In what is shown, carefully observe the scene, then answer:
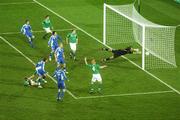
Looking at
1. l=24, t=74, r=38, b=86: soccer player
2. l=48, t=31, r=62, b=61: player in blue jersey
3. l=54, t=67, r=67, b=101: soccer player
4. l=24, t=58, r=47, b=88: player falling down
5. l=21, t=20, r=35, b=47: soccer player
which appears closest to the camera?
l=54, t=67, r=67, b=101: soccer player

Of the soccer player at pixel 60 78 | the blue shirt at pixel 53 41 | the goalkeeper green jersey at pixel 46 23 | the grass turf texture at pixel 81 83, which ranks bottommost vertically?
the grass turf texture at pixel 81 83

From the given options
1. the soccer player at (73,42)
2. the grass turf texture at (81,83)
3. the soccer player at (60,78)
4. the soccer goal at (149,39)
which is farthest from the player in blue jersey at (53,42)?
the soccer player at (60,78)

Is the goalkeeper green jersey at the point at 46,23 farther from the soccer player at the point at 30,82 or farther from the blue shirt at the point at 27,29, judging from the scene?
the soccer player at the point at 30,82

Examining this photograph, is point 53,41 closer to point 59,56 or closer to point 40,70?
point 59,56

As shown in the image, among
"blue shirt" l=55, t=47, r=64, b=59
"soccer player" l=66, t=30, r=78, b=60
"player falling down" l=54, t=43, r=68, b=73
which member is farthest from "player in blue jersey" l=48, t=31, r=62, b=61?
"blue shirt" l=55, t=47, r=64, b=59

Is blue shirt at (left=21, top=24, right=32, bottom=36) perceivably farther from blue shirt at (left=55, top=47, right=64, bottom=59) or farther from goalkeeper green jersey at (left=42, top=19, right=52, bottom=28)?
blue shirt at (left=55, top=47, right=64, bottom=59)

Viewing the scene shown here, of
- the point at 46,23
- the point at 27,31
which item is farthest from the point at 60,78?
the point at 46,23

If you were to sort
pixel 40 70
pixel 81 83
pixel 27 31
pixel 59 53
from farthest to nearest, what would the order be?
1. pixel 27 31
2. pixel 59 53
3. pixel 81 83
4. pixel 40 70

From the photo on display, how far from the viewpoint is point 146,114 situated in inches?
1471

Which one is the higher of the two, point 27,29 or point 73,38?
point 73,38

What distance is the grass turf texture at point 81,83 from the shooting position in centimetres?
3746

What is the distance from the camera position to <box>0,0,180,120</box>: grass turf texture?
3746 cm

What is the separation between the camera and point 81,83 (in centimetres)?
4188

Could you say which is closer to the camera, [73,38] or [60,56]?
[60,56]
